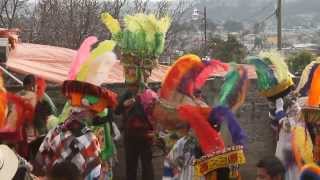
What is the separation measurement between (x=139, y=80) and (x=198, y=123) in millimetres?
2516

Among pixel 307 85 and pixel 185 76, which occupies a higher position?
pixel 185 76

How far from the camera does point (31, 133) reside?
7.36 meters

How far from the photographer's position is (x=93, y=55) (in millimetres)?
6285

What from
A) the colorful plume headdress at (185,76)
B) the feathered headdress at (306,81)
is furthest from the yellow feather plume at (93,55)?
the feathered headdress at (306,81)

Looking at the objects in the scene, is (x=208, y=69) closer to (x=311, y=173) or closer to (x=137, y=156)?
(x=311, y=173)

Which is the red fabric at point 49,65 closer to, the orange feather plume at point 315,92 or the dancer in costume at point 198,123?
the orange feather plume at point 315,92

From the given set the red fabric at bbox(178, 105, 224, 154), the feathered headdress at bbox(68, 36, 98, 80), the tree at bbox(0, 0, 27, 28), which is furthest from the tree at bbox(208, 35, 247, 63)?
the red fabric at bbox(178, 105, 224, 154)

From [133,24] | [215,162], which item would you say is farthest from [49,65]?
[215,162]

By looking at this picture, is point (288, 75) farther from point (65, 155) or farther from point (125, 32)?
point (65, 155)

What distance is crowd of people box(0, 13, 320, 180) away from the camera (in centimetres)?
551

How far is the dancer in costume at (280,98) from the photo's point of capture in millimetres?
7035

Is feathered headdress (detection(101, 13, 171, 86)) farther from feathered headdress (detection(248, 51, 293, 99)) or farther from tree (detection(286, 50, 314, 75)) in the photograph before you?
tree (detection(286, 50, 314, 75))

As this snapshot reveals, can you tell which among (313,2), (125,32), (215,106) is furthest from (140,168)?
(313,2)

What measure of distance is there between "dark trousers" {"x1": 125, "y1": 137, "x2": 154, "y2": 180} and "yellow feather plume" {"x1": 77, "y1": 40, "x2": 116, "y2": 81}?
5.87ft
